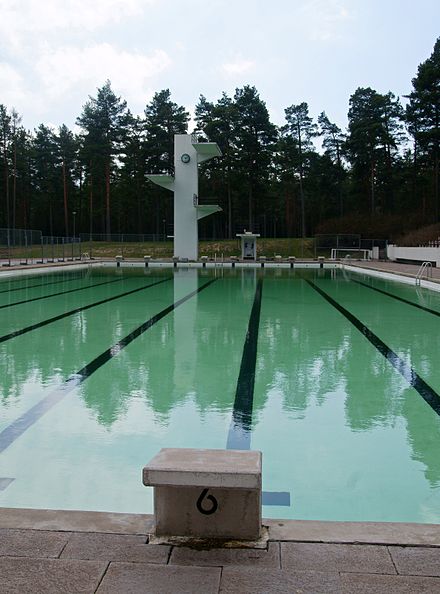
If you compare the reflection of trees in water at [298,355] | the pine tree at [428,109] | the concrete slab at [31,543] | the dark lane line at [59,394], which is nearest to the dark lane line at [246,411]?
the reflection of trees in water at [298,355]

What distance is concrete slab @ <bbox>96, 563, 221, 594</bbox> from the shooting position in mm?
2053

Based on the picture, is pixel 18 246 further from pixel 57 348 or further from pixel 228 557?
pixel 228 557

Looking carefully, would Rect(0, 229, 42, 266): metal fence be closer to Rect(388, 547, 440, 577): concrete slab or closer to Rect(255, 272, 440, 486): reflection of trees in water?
Rect(255, 272, 440, 486): reflection of trees in water

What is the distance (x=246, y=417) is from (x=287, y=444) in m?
0.75

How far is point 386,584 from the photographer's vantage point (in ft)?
6.75

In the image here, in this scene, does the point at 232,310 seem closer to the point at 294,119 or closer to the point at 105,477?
the point at 105,477

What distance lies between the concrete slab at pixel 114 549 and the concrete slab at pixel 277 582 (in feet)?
0.93

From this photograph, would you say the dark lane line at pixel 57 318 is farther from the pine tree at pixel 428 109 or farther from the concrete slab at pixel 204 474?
the pine tree at pixel 428 109

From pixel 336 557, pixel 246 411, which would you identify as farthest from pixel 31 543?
pixel 246 411

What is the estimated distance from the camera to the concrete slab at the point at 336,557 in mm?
2170

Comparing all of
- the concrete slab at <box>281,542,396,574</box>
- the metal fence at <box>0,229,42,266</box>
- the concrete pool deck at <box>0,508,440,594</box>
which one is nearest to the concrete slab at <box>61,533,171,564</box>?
the concrete pool deck at <box>0,508,440,594</box>

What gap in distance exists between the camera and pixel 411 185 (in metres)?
52.7

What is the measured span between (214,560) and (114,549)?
0.39m

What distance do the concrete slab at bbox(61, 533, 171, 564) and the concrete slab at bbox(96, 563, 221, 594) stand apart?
56 mm
